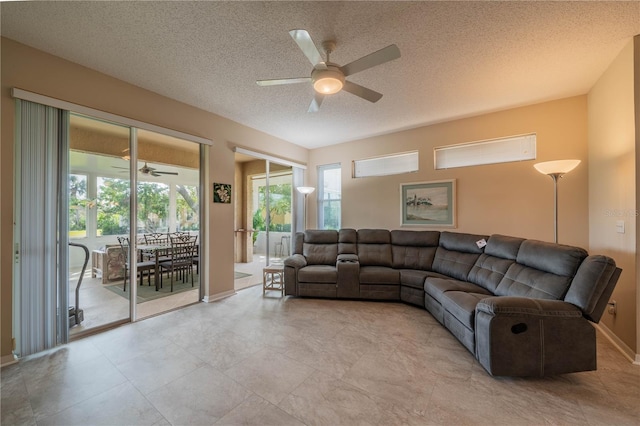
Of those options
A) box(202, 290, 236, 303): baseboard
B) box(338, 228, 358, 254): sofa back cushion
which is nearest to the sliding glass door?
box(202, 290, 236, 303): baseboard

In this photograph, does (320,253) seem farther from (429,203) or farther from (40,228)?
(40,228)

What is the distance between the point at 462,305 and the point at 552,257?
0.95 meters

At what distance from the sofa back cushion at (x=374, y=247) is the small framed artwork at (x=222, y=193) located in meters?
2.41

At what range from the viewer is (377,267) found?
4020 mm

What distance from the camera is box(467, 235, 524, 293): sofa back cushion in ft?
9.44

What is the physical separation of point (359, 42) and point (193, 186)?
3089 mm

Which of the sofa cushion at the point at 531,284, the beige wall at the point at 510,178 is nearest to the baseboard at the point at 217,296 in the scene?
the beige wall at the point at 510,178

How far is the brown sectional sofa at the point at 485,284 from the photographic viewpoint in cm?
190

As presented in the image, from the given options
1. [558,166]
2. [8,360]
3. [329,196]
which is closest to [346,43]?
[558,166]

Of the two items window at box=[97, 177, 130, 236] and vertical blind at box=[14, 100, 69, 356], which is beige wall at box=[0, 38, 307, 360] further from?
window at box=[97, 177, 130, 236]

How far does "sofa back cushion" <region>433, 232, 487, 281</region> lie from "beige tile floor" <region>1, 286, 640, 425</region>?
995 mm

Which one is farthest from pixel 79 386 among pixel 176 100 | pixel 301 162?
pixel 301 162

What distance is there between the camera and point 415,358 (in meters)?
2.22

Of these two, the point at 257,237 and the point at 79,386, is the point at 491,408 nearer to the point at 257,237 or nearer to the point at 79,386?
the point at 79,386
